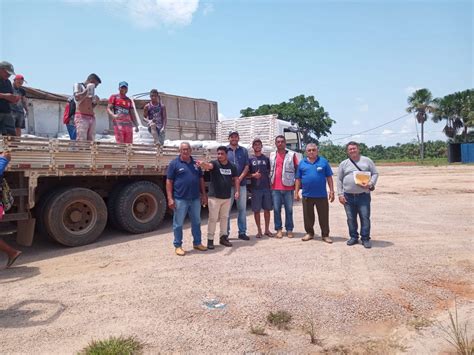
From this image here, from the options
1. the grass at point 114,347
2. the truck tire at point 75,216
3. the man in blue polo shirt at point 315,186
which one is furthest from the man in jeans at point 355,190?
the truck tire at point 75,216

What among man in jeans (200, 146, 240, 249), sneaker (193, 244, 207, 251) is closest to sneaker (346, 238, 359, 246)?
Answer: man in jeans (200, 146, 240, 249)

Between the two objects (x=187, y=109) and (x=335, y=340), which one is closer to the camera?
(x=335, y=340)

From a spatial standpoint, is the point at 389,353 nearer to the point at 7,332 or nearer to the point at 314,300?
the point at 314,300

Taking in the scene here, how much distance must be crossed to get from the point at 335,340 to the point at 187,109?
9.13 metres

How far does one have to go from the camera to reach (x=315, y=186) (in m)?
5.80

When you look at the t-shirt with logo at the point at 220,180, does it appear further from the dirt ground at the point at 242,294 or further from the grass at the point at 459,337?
the grass at the point at 459,337

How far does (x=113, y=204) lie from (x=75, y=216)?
0.77 m

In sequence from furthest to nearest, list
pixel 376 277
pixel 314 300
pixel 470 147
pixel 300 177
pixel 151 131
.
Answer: pixel 470 147
pixel 151 131
pixel 300 177
pixel 376 277
pixel 314 300

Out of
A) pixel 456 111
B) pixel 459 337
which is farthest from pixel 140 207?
pixel 456 111

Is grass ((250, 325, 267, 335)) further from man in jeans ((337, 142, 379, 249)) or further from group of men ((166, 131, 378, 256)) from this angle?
man in jeans ((337, 142, 379, 249))

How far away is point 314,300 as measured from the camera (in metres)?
3.64

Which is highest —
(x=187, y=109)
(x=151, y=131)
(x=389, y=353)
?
(x=187, y=109)

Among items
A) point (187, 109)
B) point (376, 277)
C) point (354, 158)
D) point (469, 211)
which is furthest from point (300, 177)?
point (187, 109)

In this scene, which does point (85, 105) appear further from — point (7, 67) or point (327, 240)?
point (327, 240)
